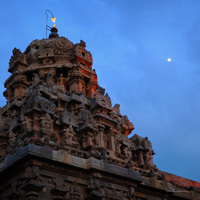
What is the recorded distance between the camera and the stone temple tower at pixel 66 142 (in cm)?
2373

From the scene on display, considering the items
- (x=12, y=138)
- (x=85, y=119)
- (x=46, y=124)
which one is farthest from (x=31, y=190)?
(x=85, y=119)

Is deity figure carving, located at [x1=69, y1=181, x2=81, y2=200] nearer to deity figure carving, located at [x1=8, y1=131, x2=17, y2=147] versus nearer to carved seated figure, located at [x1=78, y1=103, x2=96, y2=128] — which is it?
carved seated figure, located at [x1=78, y1=103, x2=96, y2=128]

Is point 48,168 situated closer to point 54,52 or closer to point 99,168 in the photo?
point 99,168

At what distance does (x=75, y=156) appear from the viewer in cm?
2612

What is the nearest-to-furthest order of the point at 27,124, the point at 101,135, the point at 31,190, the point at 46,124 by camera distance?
the point at 31,190 → the point at 46,124 → the point at 27,124 → the point at 101,135

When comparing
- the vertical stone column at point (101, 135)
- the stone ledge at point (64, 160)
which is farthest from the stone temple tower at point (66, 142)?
the vertical stone column at point (101, 135)

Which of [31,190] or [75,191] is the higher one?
[75,191]

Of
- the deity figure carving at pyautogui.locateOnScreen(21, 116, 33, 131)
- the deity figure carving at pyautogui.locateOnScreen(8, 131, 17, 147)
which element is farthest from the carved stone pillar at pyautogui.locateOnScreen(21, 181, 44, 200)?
the deity figure carving at pyautogui.locateOnScreen(8, 131, 17, 147)

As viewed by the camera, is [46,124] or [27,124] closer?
[46,124]

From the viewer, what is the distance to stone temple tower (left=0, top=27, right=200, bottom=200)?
23.7 metres

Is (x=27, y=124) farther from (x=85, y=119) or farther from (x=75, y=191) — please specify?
(x=75, y=191)

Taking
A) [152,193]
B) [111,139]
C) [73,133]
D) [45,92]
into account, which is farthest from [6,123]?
[152,193]

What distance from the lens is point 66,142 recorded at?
28.3 m

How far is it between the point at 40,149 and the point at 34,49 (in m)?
24.3
